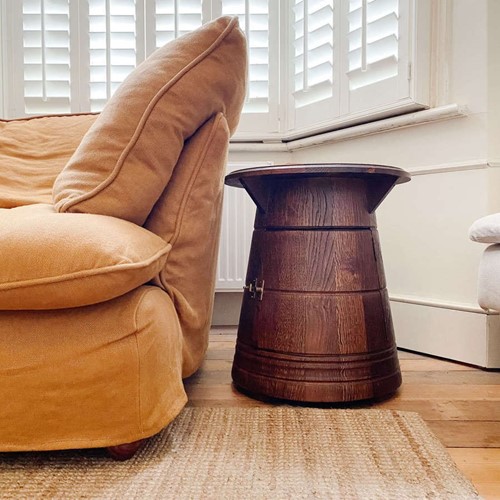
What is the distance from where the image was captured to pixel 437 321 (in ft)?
5.32

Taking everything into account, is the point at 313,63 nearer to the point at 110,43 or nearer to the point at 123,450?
the point at 110,43

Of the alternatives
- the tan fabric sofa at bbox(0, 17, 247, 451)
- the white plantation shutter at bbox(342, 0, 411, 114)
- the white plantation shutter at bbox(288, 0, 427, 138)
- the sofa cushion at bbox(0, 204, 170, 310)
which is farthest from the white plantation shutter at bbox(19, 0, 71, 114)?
the sofa cushion at bbox(0, 204, 170, 310)

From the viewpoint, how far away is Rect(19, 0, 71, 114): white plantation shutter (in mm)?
2045

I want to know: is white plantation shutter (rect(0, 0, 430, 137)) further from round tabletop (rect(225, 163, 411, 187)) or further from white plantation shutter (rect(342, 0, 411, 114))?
round tabletop (rect(225, 163, 411, 187))

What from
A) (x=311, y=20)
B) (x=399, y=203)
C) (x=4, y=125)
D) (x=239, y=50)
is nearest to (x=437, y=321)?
(x=399, y=203)

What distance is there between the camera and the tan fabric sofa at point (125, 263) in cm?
76

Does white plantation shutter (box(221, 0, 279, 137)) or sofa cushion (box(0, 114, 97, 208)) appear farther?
white plantation shutter (box(221, 0, 279, 137))

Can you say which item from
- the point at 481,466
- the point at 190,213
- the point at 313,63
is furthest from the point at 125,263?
the point at 313,63

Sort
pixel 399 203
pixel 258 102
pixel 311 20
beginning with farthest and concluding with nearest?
1. pixel 258 102
2. pixel 311 20
3. pixel 399 203

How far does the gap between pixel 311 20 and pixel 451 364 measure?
4.41 feet

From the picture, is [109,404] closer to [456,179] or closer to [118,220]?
[118,220]

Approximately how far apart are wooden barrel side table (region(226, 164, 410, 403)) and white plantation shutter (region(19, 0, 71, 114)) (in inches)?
49.2

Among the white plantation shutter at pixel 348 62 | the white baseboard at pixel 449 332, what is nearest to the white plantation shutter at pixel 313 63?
the white plantation shutter at pixel 348 62

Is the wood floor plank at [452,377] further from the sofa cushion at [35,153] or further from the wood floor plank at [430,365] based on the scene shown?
the sofa cushion at [35,153]
